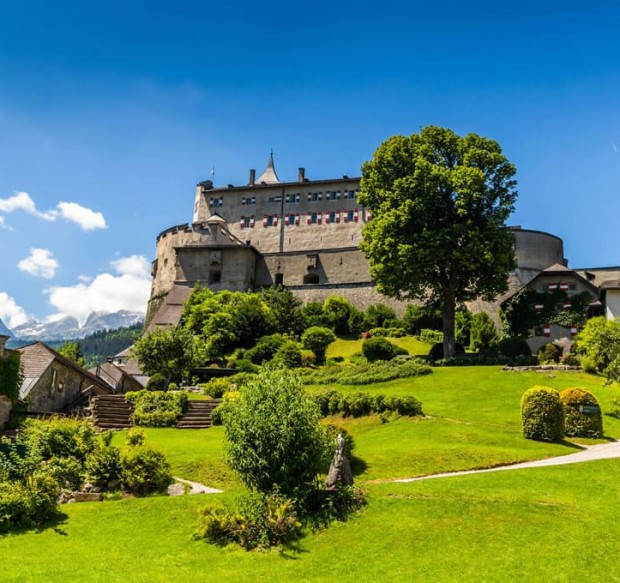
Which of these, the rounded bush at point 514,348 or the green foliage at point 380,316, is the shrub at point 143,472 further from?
the green foliage at point 380,316

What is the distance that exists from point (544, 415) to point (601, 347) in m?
12.4

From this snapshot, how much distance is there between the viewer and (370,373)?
129ft

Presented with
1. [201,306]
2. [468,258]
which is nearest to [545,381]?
[468,258]

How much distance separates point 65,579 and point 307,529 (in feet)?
17.5

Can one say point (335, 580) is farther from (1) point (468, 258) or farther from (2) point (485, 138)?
(2) point (485, 138)

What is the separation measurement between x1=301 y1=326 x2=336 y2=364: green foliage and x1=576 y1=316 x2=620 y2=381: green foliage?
2050 centimetres

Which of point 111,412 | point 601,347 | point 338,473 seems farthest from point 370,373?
point 338,473

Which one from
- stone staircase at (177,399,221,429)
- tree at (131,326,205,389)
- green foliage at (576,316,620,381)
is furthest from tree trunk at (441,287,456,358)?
tree at (131,326,205,389)

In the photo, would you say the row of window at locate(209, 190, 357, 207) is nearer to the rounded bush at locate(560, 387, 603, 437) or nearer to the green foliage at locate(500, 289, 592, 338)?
the green foliage at locate(500, 289, 592, 338)

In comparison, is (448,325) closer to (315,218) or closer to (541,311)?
(541,311)

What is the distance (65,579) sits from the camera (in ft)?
39.2

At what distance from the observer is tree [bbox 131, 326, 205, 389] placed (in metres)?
41.5

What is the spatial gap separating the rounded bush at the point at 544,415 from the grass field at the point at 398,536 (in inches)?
132

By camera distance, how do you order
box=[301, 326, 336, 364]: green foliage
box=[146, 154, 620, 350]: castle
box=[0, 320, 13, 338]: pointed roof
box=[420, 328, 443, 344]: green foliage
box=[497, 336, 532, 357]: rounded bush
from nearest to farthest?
box=[0, 320, 13, 338]: pointed roof
box=[497, 336, 532, 357]: rounded bush
box=[301, 326, 336, 364]: green foliage
box=[420, 328, 443, 344]: green foliage
box=[146, 154, 620, 350]: castle
